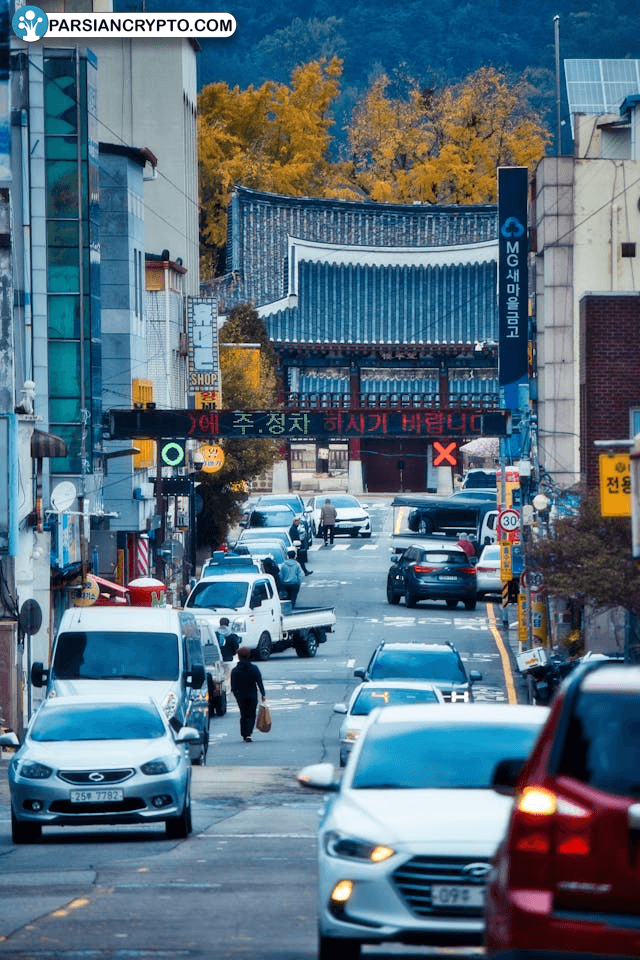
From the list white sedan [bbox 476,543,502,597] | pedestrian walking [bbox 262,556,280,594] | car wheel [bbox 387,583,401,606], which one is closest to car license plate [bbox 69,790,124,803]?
pedestrian walking [bbox 262,556,280,594]

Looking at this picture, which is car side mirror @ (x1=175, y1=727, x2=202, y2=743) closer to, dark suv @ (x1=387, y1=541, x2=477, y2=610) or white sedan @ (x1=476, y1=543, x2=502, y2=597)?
dark suv @ (x1=387, y1=541, x2=477, y2=610)

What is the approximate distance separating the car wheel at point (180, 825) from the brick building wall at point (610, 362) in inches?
813

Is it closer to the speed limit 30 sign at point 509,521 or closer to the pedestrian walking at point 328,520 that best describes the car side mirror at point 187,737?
the speed limit 30 sign at point 509,521

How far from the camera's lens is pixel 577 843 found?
7000 mm

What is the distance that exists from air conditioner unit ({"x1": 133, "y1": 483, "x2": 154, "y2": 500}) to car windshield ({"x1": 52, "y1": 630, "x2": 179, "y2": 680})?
26.4m

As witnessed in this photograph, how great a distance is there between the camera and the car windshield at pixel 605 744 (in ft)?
23.4

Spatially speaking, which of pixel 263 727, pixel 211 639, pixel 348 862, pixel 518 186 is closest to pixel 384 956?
pixel 348 862

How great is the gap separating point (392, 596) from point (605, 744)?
146 ft

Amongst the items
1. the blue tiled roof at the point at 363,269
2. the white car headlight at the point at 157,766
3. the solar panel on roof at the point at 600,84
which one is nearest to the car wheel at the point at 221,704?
the white car headlight at the point at 157,766

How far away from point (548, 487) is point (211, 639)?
12221mm

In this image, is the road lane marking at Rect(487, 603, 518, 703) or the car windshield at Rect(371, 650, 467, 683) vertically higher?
the car windshield at Rect(371, 650, 467, 683)

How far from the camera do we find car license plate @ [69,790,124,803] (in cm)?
1830

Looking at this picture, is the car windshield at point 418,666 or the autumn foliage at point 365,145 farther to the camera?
the autumn foliage at point 365,145

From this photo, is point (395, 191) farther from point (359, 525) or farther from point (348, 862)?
point (348, 862)
